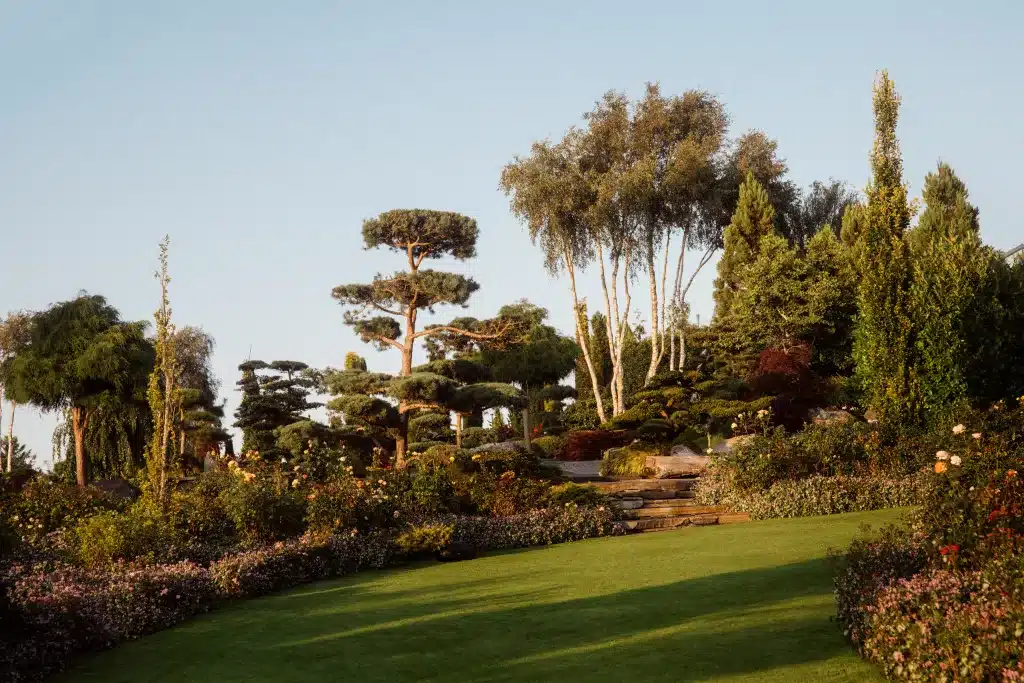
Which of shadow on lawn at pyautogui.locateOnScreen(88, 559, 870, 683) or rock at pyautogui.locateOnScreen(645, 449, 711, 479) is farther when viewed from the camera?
rock at pyautogui.locateOnScreen(645, 449, 711, 479)

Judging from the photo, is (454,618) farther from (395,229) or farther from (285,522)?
(395,229)

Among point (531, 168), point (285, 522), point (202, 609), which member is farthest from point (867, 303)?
point (531, 168)

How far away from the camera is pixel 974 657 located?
17.6 ft

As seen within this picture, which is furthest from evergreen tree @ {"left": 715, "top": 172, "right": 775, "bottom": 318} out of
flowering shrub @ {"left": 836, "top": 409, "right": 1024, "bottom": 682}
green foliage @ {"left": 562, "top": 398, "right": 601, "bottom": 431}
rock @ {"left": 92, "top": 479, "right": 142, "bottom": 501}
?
flowering shrub @ {"left": 836, "top": 409, "right": 1024, "bottom": 682}

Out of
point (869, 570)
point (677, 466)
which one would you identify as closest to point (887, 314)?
point (677, 466)

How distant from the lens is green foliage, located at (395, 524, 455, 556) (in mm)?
12547

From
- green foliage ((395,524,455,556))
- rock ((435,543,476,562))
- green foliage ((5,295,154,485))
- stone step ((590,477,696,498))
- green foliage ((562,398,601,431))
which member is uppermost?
green foliage ((5,295,154,485))

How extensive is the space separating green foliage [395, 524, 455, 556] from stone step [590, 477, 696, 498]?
517 centimetres

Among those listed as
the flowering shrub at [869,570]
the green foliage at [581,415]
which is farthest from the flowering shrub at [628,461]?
the flowering shrub at [869,570]

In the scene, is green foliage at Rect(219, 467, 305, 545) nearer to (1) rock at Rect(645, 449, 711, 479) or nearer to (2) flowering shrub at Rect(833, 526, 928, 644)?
(2) flowering shrub at Rect(833, 526, 928, 644)

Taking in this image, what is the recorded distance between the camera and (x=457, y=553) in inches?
492

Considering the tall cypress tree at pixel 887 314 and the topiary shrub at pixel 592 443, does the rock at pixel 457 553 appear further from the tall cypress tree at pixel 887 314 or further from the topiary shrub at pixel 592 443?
the topiary shrub at pixel 592 443

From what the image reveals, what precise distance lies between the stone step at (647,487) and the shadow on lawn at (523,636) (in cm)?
744

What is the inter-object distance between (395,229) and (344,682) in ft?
68.5
